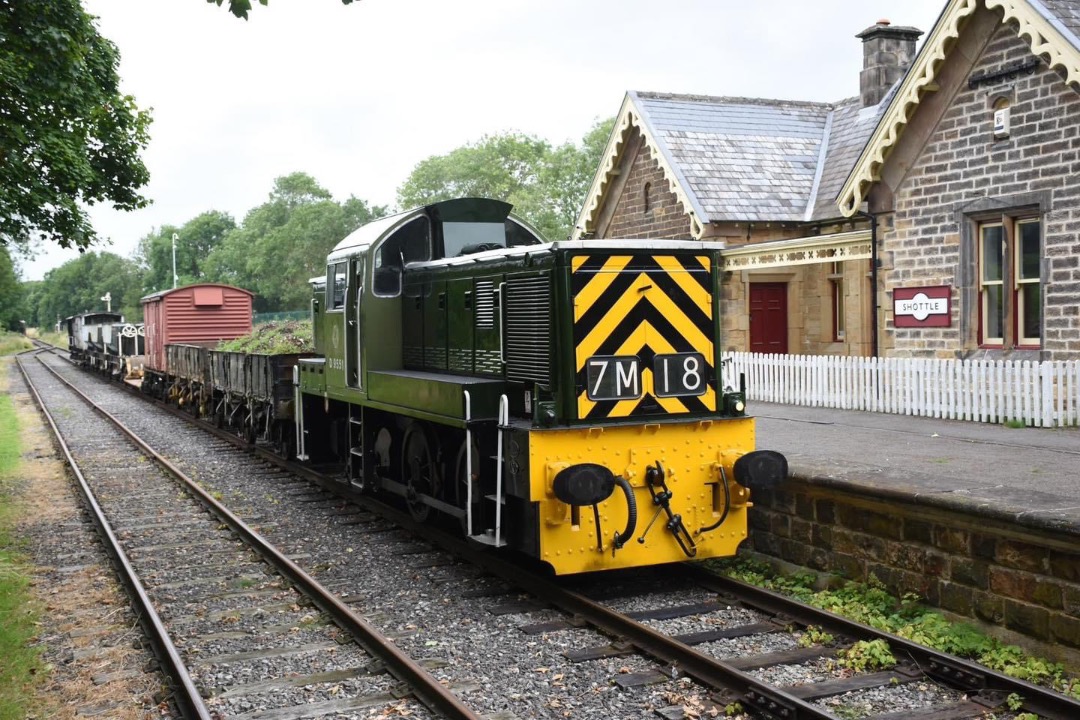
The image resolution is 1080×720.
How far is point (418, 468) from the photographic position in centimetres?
949

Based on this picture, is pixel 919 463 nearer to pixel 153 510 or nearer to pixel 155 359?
pixel 153 510

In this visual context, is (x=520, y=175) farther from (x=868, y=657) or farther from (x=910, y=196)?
(x=868, y=657)

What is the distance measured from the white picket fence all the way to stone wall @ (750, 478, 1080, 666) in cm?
645

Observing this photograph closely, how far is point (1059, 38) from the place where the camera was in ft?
43.1

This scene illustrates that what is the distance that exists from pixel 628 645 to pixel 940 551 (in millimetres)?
2111

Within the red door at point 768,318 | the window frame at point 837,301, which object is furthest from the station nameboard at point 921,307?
the red door at point 768,318

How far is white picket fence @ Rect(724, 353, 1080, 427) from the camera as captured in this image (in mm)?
12961

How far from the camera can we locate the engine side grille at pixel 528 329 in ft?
25.3

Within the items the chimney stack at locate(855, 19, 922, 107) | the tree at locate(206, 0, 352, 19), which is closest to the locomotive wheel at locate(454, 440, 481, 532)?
the tree at locate(206, 0, 352, 19)

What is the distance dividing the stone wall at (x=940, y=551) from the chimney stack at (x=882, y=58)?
678 inches

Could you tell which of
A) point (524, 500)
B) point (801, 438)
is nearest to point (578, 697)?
point (524, 500)

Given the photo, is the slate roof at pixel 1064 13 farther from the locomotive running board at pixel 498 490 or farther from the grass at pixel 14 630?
the grass at pixel 14 630

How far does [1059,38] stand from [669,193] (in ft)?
30.5

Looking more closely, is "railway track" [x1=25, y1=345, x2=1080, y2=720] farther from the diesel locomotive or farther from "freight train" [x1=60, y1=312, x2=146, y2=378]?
"freight train" [x1=60, y1=312, x2=146, y2=378]
